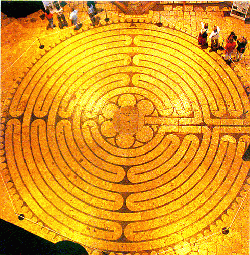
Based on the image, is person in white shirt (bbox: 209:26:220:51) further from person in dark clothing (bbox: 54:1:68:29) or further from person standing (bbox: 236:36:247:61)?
person in dark clothing (bbox: 54:1:68:29)

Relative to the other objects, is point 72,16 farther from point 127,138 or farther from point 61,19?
point 127,138

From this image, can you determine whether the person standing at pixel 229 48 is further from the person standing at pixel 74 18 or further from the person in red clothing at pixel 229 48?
the person standing at pixel 74 18

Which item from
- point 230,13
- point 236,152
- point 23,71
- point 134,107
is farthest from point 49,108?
point 230,13

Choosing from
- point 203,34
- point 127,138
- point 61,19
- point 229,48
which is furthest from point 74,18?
point 229,48

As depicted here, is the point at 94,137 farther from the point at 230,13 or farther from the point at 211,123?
the point at 230,13

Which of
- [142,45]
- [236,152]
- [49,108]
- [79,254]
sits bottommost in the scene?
[79,254]

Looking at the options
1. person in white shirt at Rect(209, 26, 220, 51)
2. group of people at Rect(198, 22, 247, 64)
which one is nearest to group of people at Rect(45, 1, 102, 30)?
group of people at Rect(198, 22, 247, 64)

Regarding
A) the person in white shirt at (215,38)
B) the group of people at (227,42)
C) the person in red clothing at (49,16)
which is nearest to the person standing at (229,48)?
the group of people at (227,42)
